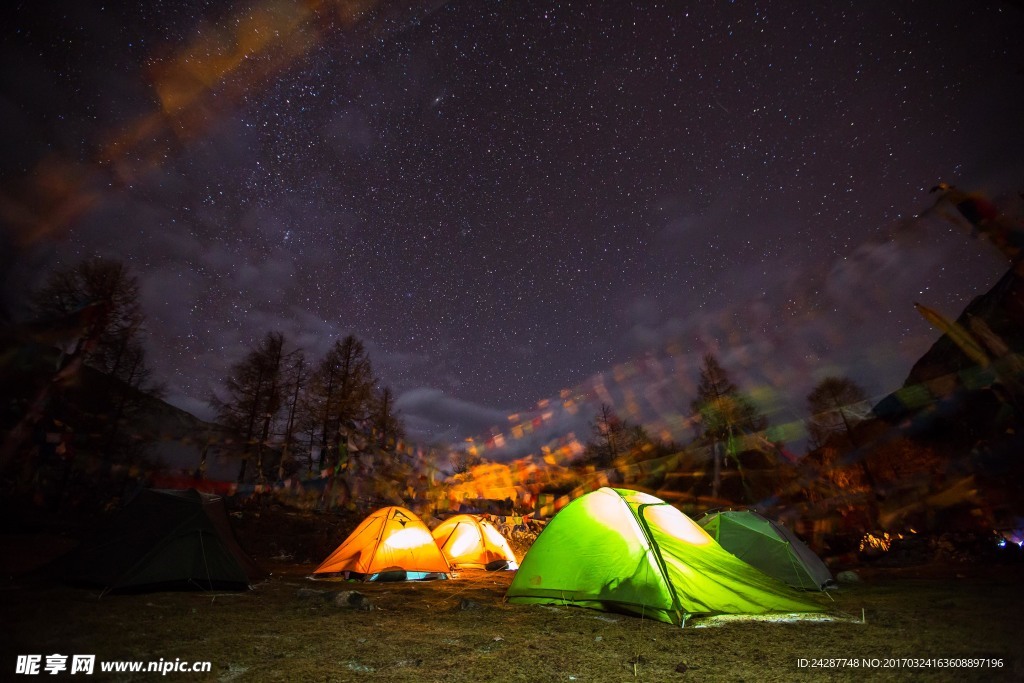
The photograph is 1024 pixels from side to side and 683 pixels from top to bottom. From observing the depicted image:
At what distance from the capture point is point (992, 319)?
20.4 metres

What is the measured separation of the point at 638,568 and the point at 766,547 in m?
4.23

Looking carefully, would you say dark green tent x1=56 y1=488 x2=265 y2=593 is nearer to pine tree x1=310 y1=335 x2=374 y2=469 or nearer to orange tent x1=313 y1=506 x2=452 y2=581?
orange tent x1=313 y1=506 x2=452 y2=581

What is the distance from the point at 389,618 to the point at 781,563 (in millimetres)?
7026

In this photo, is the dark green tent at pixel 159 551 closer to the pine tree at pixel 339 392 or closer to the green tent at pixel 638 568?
the green tent at pixel 638 568

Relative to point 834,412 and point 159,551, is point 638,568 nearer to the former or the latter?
point 159,551

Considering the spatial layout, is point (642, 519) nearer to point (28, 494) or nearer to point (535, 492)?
point (28, 494)

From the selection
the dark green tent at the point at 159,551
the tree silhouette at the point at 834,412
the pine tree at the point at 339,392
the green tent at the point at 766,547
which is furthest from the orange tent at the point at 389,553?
the tree silhouette at the point at 834,412

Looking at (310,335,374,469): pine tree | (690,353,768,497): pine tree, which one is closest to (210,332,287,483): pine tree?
Answer: (310,335,374,469): pine tree

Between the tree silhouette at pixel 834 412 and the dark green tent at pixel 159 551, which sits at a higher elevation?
the tree silhouette at pixel 834 412

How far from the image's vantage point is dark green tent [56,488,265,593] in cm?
649

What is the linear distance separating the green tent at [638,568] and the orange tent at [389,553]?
4.43 m

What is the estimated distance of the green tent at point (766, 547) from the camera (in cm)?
763

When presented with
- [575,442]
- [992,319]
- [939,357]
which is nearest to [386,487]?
[575,442]

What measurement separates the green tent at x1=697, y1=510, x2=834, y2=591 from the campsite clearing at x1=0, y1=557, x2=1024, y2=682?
0.94 meters
